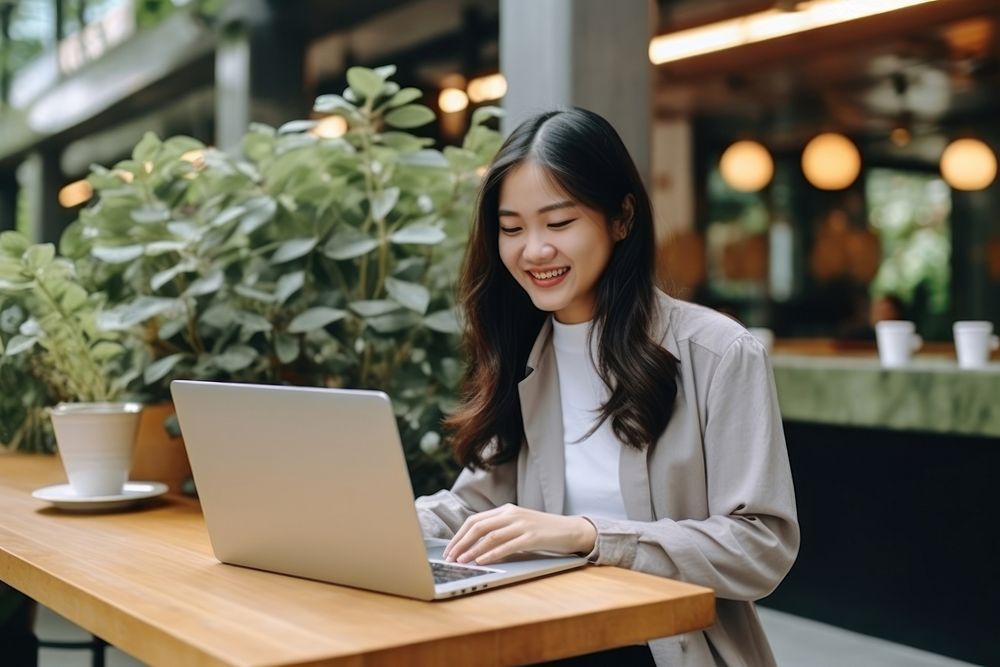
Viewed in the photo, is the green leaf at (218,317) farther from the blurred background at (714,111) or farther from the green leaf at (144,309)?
the blurred background at (714,111)

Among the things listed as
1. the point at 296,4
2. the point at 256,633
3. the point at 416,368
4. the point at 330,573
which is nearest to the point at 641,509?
the point at 330,573

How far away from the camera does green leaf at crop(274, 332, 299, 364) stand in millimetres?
2416

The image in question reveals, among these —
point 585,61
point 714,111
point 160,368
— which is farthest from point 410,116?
point 714,111

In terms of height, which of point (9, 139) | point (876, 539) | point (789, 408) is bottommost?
point (876, 539)

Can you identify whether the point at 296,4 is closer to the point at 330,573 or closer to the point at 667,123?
the point at 330,573

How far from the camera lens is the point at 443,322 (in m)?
2.46

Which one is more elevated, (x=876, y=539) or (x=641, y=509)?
(x=641, y=509)

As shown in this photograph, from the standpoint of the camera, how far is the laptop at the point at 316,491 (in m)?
1.23

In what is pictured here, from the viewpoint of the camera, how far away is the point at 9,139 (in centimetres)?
516

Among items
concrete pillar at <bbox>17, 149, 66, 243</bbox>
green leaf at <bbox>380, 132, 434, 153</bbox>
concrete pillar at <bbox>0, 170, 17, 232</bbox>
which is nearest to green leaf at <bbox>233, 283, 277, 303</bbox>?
green leaf at <bbox>380, 132, 434, 153</bbox>

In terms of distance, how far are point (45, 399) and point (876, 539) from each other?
106 inches

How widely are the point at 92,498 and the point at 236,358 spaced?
0.50 m

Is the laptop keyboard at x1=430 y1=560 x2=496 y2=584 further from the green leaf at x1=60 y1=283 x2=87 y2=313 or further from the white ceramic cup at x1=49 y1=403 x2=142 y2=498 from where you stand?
the green leaf at x1=60 y1=283 x2=87 y2=313

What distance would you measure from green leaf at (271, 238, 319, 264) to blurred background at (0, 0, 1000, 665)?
1.17 feet
